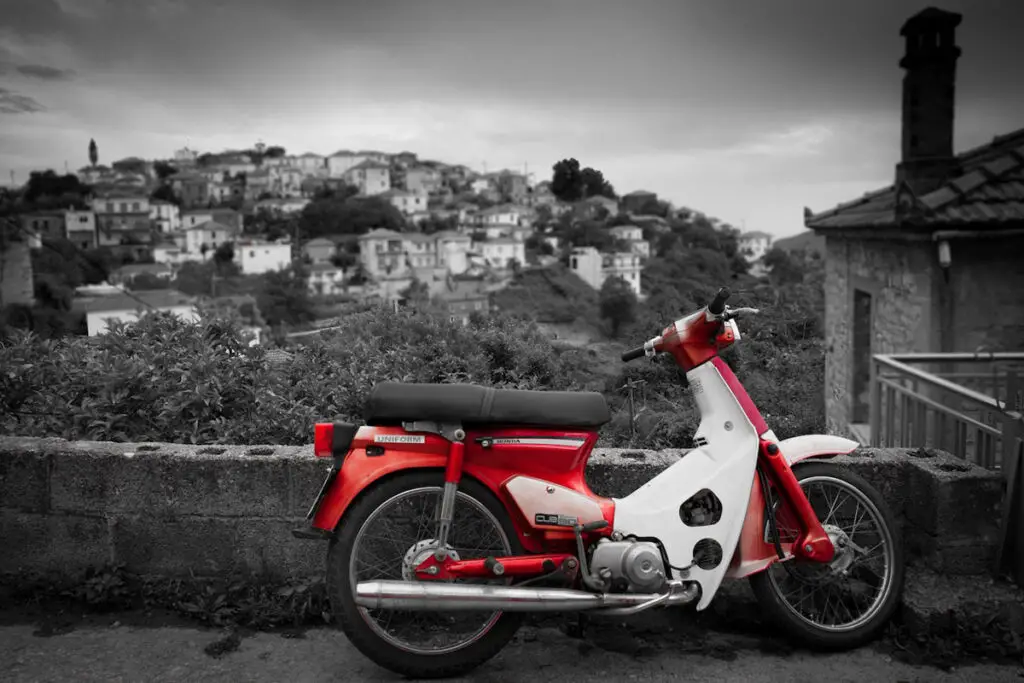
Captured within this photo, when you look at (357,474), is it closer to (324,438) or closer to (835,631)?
(324,438)

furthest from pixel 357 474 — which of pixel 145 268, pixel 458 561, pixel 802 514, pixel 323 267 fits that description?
pixel 323 267

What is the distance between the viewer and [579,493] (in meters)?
3.23

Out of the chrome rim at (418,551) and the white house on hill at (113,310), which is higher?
the white house on hill at (113,310)

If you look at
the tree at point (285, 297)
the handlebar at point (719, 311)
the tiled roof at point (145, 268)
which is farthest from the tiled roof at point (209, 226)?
the handlebar at point (719, 311)

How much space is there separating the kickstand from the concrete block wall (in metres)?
0.53

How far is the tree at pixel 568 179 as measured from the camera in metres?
5.46

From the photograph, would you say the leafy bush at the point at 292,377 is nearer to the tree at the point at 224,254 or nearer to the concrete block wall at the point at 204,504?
the concrete block wall at the point at 204,504

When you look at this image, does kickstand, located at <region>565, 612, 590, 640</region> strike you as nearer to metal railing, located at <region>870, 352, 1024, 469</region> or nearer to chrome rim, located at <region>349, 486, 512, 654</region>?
chrome rim, located at <region>349, 486, 512, 654</region>

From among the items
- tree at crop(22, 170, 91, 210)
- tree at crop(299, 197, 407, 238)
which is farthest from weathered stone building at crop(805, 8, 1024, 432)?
tree at crop(299, 197, 407, 238)

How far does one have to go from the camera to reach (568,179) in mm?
5703

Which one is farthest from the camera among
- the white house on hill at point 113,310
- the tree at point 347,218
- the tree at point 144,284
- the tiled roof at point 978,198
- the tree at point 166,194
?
the tree at point 347,218

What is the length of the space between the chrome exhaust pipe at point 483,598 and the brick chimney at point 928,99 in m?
8.22

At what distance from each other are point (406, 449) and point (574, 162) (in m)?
2.81

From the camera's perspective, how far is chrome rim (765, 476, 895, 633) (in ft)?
11.0
